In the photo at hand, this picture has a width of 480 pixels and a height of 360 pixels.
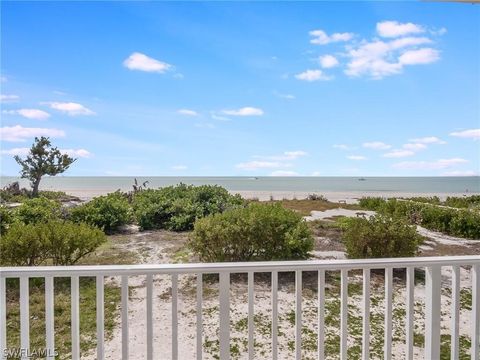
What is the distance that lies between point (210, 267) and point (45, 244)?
2.44 m

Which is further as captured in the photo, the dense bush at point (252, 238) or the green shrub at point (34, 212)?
the green shrub at point (34, 212)

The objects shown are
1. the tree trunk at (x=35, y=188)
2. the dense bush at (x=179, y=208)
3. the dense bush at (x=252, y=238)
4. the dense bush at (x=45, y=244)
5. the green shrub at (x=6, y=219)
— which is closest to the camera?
the dense bush at (x=45, y=244)

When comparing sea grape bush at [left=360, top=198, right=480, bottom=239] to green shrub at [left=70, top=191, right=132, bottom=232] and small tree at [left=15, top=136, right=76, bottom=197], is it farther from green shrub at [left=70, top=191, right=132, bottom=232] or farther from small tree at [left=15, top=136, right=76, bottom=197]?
small tree at [left=15, top=136, right=76, bottom=197]

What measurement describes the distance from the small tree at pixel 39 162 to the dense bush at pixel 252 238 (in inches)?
248

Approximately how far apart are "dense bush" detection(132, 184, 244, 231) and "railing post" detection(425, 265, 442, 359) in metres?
3.97

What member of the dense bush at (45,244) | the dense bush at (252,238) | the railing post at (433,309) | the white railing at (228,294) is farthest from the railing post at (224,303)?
the dense bush at (45,244)

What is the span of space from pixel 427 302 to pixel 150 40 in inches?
117

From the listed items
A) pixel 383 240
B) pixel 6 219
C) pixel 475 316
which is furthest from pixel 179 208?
pixel 475 316

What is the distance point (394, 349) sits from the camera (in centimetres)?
217

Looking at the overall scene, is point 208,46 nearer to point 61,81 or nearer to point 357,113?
point 61,81

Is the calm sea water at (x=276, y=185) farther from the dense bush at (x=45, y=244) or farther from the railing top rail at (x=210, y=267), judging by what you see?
the railing top rail at (x=210, y=267)

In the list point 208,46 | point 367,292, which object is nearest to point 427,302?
point 367,292

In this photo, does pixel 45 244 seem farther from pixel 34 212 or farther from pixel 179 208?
pixel 179 208

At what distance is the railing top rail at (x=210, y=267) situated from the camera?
1307 mm
